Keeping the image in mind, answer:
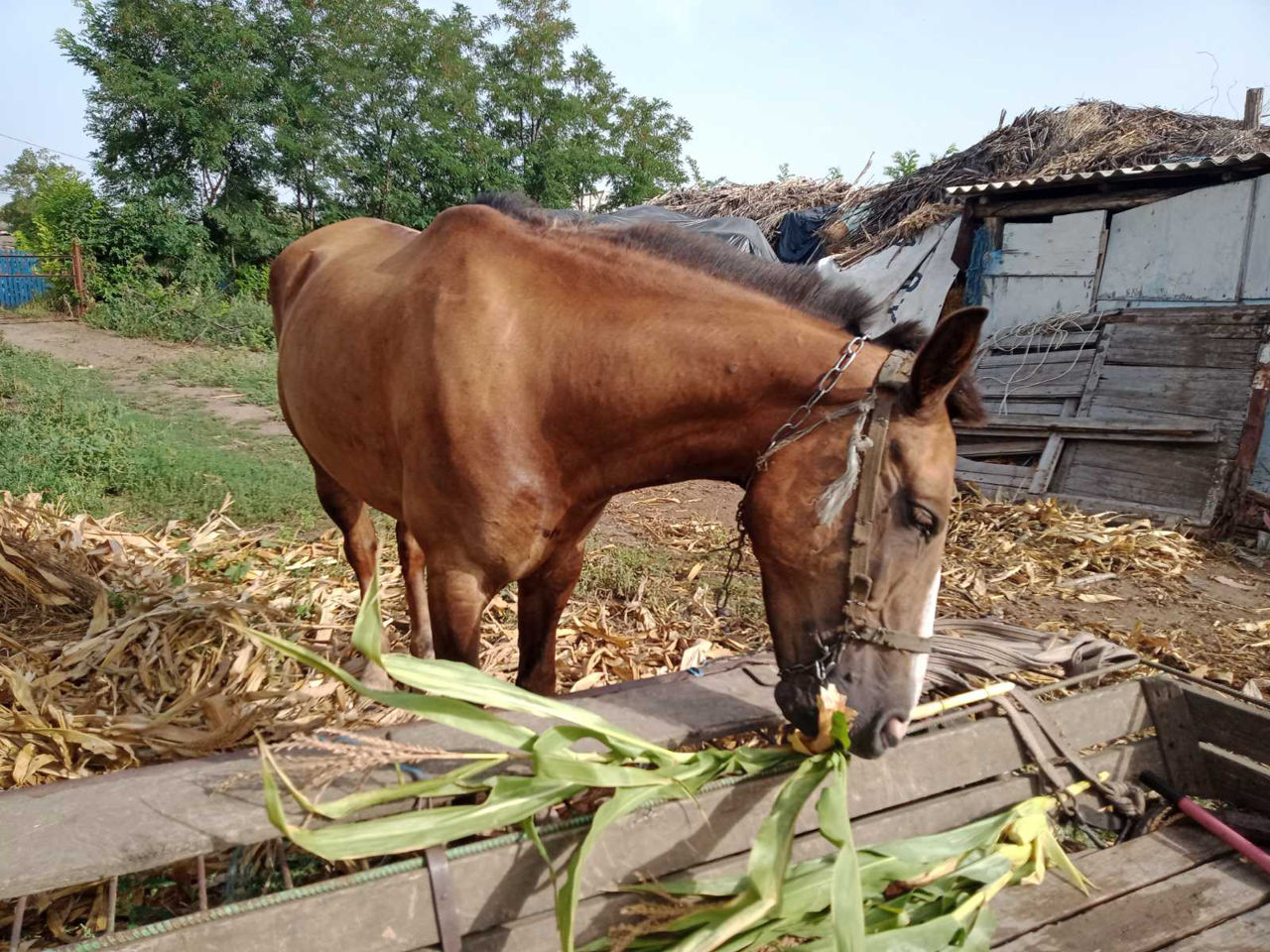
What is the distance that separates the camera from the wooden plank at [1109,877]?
209cm

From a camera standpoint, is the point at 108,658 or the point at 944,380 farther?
the point at 108,658

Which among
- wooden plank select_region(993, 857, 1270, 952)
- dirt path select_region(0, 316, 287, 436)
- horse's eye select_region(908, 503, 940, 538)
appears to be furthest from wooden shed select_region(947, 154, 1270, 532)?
dirt path select_region(0, 316, 287, 436)

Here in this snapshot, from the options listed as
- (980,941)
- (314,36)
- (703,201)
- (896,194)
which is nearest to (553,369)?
(980,941)

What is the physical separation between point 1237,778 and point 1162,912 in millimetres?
770

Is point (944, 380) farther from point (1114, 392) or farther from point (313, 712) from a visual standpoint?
point (1114, 392)

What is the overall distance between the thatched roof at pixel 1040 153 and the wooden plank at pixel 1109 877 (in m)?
10.5

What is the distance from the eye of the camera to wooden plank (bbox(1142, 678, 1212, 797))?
2.72 m

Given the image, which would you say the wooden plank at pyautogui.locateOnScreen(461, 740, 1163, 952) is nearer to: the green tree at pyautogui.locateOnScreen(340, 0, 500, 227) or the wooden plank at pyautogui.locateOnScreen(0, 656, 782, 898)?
the wooden plank at pyautogui.locateOnScreen(0, 656, 782, 898)

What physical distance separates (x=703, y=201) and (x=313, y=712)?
16.3 meters

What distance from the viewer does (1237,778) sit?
2613 millimetres

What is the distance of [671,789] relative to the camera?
5.93 feet

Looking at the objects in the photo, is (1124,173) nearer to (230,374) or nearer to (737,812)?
(737,812)

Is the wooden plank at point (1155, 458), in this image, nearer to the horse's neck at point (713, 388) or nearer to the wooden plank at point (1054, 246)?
the wooden plank at point (1054, 246)

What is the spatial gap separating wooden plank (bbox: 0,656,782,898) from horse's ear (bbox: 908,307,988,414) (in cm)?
119
